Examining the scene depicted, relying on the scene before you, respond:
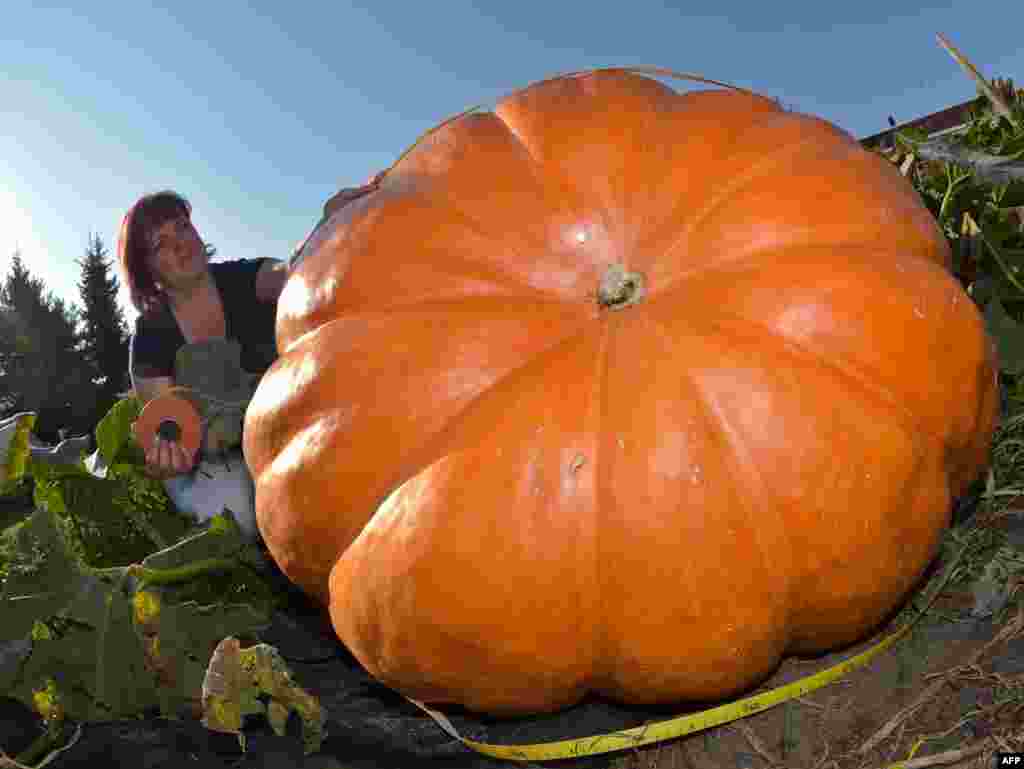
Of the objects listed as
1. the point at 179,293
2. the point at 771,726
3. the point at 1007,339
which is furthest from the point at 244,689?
the point at 179,293

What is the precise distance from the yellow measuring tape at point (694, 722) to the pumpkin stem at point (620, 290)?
71 centimetres

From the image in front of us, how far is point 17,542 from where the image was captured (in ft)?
5.55

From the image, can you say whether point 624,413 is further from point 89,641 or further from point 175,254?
point 175,254

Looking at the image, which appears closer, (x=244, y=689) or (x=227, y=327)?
(x=244, y=689)

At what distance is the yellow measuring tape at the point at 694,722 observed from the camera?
4.84ft

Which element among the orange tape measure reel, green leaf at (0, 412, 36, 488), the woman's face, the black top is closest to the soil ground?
green leaf at (0, 412, 36, 488)

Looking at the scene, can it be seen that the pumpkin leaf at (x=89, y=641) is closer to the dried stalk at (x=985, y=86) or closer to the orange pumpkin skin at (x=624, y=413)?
the orange pumpkin skin at (x=624, y=413)

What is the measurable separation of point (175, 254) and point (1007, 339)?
3269mm

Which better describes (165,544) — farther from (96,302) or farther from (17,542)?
(96,302)

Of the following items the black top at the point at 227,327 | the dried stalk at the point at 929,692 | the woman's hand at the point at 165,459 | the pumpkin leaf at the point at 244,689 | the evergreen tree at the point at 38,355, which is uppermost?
the evergreen tree at the point at 38,355

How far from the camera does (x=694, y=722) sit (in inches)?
58.4

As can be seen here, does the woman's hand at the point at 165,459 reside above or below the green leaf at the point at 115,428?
below

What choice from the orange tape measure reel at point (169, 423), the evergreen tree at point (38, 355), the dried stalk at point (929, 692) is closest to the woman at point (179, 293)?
the orange tape measure reel at point (169, 423)

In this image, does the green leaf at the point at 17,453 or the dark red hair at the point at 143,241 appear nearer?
the green leaf at the point at 17,453
